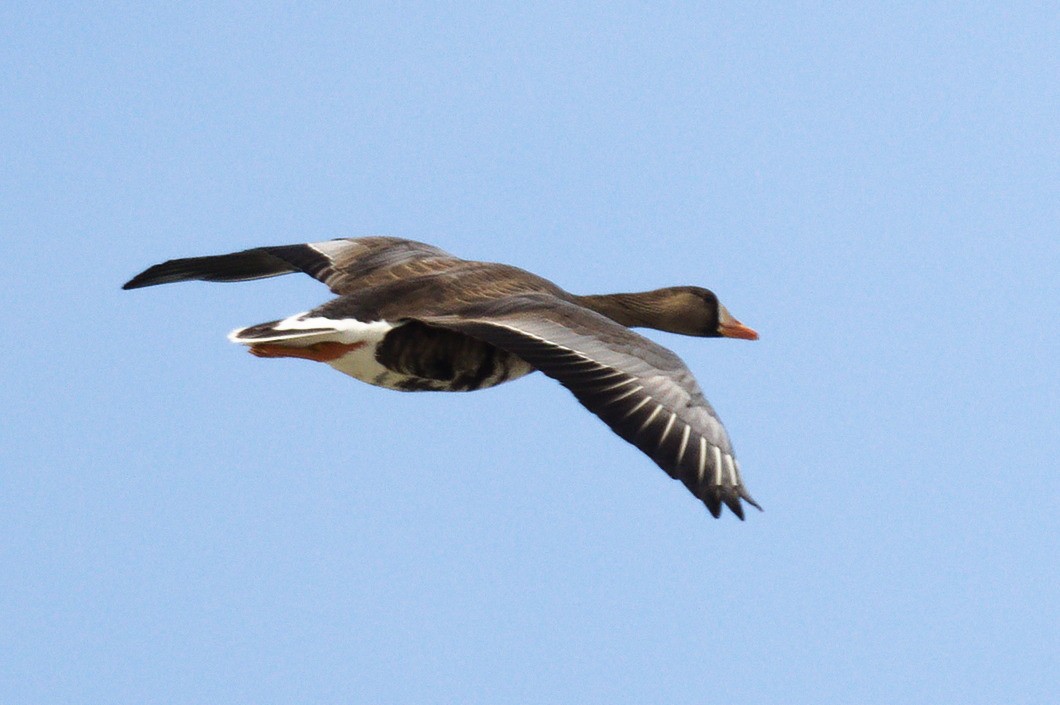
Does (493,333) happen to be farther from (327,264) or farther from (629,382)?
(327,264)

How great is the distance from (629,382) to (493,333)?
3.46 ft

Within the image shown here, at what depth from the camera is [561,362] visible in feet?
35.0

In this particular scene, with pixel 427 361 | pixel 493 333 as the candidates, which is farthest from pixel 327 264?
pixel 493 333

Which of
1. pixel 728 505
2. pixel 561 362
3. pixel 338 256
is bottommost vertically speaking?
pixel 728 505

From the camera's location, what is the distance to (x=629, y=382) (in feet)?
34.7

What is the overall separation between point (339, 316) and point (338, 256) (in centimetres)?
198

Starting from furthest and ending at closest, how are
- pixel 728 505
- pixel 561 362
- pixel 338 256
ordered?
pixel 338 256
pixel 561 362
pixel 728 505

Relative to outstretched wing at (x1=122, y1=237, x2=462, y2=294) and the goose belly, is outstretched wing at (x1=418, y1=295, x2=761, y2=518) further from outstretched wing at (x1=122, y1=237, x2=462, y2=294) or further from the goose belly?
outstretched wing at (x1=122, y1=237, x2=462, y2=294)

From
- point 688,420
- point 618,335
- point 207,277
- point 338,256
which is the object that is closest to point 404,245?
point 338,256

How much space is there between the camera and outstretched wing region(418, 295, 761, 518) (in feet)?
33.1

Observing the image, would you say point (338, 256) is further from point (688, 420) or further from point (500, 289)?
point (688, 420)

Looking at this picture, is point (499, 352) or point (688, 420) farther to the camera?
point (499, 352)

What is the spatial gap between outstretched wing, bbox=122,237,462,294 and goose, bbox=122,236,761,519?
→ 1 centimetres

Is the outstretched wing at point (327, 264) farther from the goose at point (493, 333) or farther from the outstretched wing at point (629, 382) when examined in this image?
the outstretched wing at point (629, 382)
